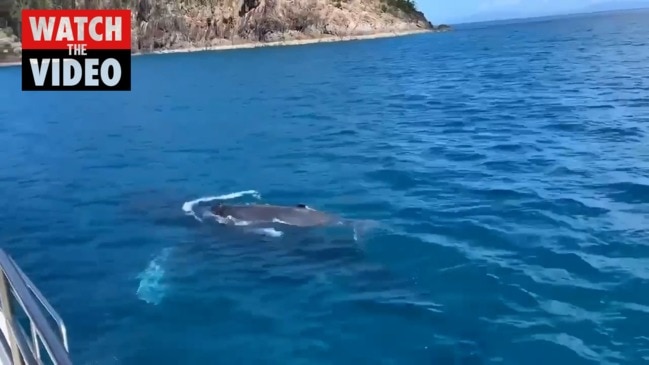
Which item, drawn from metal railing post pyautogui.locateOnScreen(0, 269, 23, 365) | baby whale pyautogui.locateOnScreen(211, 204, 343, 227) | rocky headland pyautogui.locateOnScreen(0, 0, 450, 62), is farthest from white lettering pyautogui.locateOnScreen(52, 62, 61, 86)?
rocky headland pyautogui.locateOnScreen(0, 0, 450, 62)

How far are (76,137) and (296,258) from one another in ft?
99.7

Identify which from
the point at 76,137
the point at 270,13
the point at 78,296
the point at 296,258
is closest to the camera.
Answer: the point at 78,296

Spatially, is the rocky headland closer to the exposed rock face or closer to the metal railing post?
the exposed rock face

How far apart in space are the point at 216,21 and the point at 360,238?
166m

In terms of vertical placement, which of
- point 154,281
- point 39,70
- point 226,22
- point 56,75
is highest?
point 226,22

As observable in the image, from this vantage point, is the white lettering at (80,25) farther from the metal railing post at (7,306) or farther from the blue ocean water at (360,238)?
the metal railing post at (7,306)

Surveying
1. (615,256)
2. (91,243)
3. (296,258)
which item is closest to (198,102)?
(91,243)

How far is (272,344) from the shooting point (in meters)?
13.9

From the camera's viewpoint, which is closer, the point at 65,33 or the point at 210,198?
the point at 210,198

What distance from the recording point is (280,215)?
2042cm

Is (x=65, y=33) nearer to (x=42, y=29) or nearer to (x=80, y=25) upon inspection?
(x=80, y=25)

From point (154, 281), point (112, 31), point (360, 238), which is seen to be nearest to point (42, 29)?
point (112, 31)

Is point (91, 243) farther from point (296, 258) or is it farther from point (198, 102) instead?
point (198, 102)

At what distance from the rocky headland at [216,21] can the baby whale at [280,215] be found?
157120 millimetres
